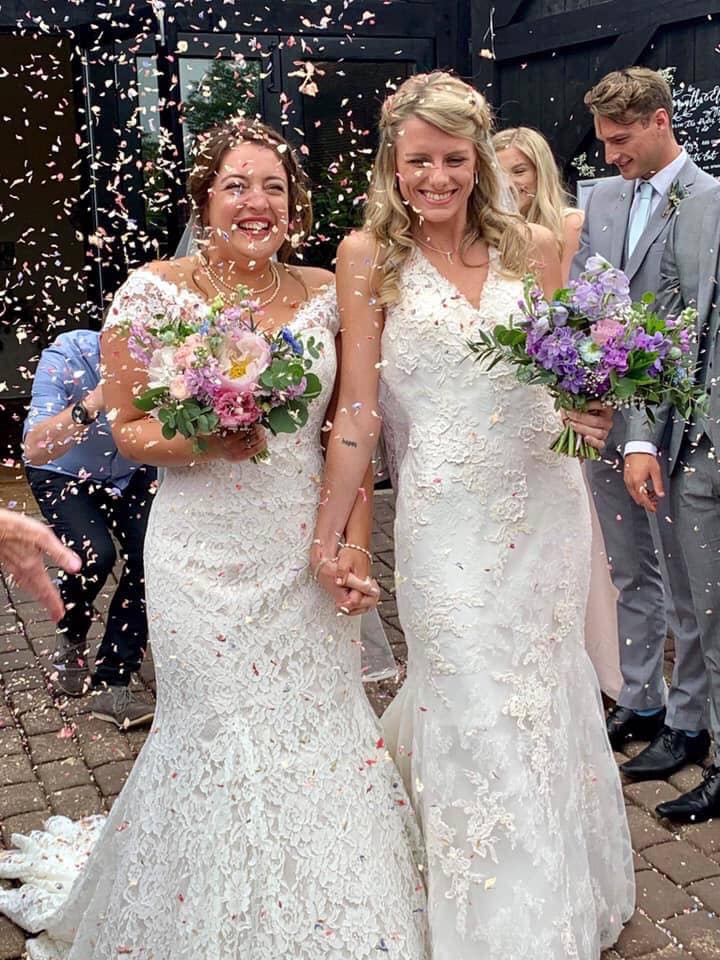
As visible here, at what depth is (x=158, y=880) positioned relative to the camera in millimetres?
2992

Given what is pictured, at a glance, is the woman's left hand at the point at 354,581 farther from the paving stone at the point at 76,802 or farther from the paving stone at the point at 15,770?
the paving stone at the point at 15,770

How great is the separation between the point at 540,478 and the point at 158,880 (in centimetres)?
151

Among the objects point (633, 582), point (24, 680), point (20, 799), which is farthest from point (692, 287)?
point (24, 680)

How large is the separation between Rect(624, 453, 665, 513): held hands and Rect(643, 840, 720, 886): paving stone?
3.80 feet

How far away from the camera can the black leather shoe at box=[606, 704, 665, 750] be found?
14.9 ft

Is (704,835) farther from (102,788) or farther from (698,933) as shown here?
(102,788)

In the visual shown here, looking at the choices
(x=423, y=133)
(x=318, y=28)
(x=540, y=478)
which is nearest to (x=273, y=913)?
(x=540, y=478)

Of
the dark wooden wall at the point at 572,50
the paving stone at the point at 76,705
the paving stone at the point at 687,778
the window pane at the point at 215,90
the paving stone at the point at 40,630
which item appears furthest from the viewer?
the window pane at the point at 215,90

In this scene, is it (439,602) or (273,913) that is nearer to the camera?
(273,913)

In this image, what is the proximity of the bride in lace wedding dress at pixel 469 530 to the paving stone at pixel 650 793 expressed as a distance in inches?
36.0

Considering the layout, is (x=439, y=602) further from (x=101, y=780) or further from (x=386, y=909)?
(x=101, y=780)

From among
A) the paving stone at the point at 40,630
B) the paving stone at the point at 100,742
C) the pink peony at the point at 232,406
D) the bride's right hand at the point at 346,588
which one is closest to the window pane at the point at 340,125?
the paving stone at the point at 40,630

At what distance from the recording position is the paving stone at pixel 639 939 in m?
3.25

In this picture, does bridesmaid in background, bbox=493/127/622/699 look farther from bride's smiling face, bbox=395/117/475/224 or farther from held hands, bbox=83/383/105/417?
held hands, bbox=83/383/105/417
